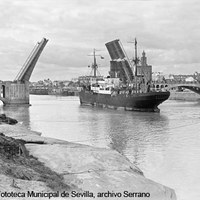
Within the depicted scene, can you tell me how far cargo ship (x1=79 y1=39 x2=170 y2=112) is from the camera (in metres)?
43.6

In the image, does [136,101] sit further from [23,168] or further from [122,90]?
[23,168]

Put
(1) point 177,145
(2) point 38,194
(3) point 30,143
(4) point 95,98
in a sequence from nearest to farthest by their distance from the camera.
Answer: (2) point 38,194
(3) point 30,143
(1) point 177,145
(4) point 95,98

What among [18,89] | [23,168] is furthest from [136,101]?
[23,168]

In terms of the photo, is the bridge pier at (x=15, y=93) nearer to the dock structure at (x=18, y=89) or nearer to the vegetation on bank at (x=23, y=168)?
the dock structure at (x=18, y=89)

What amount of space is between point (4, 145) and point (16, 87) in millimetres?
52387

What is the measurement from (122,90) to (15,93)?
1855cm

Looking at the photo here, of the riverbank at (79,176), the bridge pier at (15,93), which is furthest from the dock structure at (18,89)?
the riverbank at (79,176)

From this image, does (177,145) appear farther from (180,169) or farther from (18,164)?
(18,164)

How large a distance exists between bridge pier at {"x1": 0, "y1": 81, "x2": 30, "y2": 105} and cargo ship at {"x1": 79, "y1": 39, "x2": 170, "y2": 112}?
424 inches

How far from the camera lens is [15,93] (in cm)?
6059

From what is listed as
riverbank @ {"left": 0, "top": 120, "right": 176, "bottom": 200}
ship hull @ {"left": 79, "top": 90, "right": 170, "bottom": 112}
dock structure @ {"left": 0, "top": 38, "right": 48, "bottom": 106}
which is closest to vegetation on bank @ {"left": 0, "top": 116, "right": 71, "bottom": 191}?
riverbank @ {"left": 0, "top": 120, "right": 176, "bottom": 200}

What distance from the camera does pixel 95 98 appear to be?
5994 centimetres

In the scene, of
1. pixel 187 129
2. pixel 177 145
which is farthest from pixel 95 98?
→ pixel 177 145

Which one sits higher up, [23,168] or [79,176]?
[23,168]
